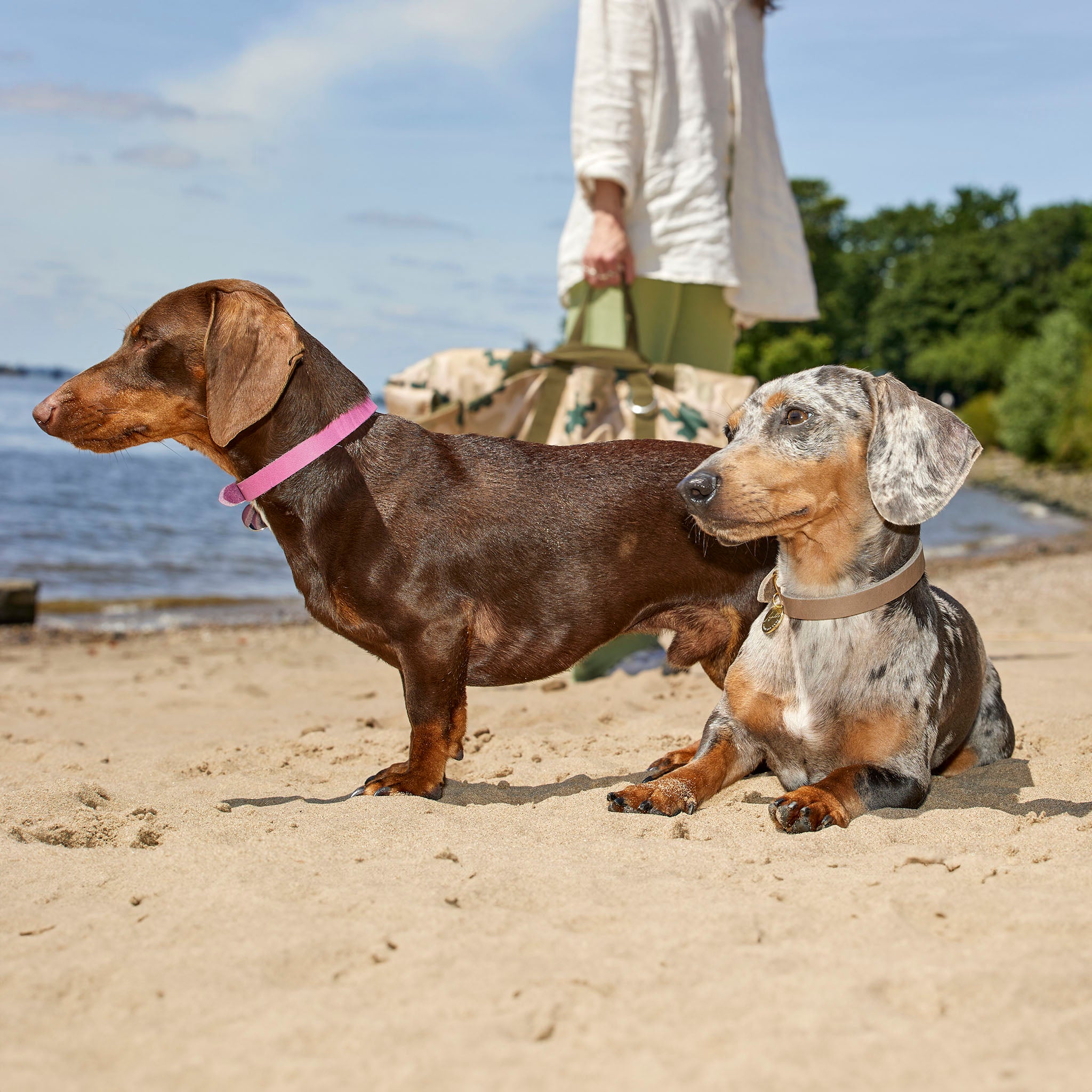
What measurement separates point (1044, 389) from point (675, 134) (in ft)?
129

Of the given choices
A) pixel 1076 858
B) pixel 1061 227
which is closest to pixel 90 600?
pixel 1076 858

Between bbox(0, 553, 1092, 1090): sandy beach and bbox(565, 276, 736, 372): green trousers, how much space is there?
2217mm

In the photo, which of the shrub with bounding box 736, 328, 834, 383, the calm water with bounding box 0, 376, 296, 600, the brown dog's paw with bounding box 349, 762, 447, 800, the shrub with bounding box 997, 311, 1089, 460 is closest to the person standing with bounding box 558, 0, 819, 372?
the brown dog's paw with bounding box 349, 762, 447, 800

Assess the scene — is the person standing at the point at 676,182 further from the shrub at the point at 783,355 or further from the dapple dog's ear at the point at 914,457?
the shrub at the point at 783,355

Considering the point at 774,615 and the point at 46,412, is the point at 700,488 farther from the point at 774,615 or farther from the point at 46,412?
the point at 46,412

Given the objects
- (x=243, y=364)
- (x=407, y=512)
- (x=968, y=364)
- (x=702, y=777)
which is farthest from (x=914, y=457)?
(x=968, y=364)

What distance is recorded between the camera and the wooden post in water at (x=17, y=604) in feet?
33.8

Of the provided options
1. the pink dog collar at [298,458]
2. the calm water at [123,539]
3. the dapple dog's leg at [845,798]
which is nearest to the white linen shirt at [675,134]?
the pink dog collar at [298,458]

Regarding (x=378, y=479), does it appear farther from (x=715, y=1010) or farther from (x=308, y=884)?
(x=715, y=1010)

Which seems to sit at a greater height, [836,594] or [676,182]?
[676,182]

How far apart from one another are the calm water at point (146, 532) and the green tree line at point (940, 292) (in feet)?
90.2

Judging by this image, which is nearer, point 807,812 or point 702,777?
point 807,812

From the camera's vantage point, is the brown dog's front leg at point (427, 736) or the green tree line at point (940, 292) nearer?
the brown dog's front leg at point (427, 736)

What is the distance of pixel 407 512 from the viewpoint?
140 inches
